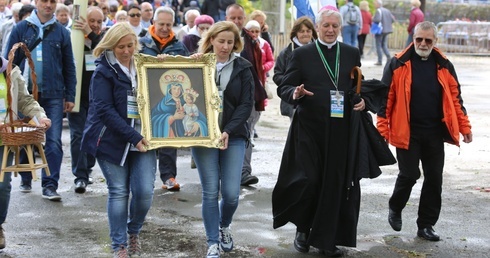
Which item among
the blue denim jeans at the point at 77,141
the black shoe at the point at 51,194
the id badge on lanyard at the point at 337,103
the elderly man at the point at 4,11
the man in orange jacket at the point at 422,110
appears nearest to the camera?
the id badge on lanyard at the point at 337,103

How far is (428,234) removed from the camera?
331 inches

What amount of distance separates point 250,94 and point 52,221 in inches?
98.6

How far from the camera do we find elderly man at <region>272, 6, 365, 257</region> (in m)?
7.57

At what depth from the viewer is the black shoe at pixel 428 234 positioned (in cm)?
837

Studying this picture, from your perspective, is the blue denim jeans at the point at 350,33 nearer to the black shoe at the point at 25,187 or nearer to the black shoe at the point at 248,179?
Result: the black shoe at the point at 248,179

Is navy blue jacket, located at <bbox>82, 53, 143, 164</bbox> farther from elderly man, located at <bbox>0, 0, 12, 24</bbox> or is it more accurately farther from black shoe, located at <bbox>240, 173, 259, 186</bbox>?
elderly man, located at <bbox>0, 0, 12, 24</bbox>

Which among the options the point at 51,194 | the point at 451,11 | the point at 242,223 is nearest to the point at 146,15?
the point at 51,194

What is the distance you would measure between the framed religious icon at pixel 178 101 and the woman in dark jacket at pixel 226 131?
187 mm

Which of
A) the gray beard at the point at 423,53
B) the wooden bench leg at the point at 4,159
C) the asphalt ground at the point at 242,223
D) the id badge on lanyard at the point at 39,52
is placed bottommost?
the asphalt ground at the point at 242,223

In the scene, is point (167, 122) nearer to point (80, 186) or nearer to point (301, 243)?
point (301, 243)

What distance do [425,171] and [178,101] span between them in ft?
8.29

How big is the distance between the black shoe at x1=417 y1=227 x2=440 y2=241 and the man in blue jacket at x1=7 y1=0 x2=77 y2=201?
366 centimetres

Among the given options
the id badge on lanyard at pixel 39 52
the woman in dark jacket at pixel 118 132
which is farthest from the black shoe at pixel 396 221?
the id badge on lanyard at pixel 39 52

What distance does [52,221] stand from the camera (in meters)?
8.88
